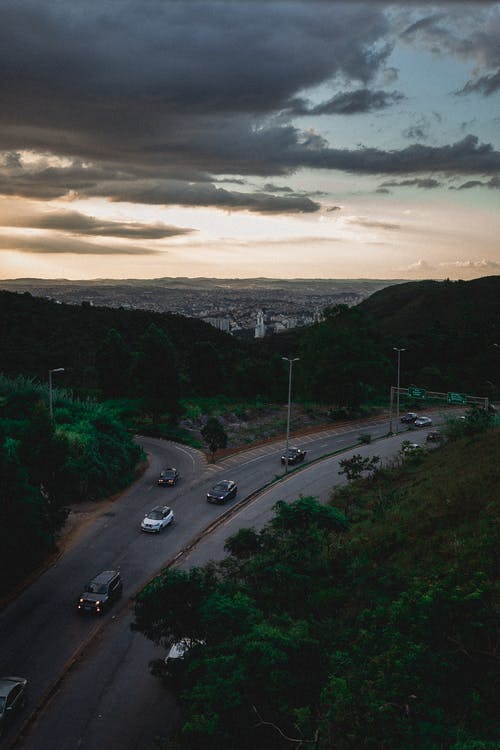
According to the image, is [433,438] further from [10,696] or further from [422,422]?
[10,696]

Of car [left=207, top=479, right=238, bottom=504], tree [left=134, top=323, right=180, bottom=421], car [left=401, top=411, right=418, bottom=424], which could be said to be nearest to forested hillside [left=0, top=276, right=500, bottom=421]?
tree [left=134, top=323, right=180, bottom=421]

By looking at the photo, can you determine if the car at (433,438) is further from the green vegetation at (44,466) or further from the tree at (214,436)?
the green vegetation at (44,466)

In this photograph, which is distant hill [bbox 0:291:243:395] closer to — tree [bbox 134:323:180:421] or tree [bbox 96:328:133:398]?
tree [bbox 96:328:133:398]

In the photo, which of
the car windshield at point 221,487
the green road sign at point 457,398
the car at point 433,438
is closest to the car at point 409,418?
the green road sign at point 457,398

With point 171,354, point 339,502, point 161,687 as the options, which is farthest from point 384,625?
point 171,354

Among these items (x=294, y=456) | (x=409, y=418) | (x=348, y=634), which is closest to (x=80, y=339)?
(x=409, y=418)

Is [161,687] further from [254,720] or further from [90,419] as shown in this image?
[90,419]
